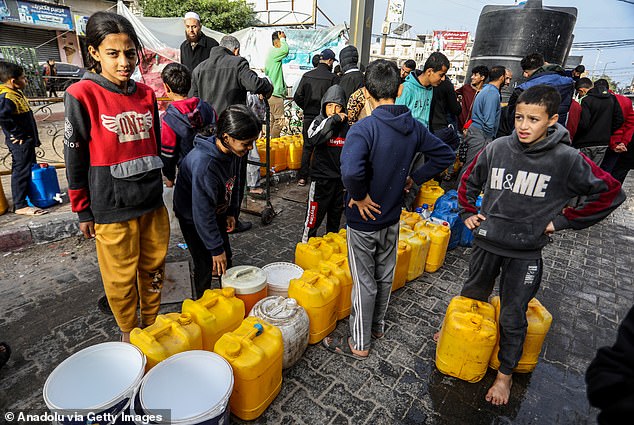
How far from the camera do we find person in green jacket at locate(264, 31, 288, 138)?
7805mm

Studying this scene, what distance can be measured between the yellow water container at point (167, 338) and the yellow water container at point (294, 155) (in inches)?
207

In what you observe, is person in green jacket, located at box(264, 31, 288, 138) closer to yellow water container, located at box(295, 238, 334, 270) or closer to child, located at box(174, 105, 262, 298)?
yellow water container, located at box(295, 238, 334, 270)

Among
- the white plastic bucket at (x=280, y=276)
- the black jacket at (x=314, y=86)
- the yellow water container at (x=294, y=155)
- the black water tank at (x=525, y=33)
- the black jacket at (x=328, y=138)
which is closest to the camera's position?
the white plastic bucket at (x=280, y=276)

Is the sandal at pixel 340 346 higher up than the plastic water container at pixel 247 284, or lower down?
lower down

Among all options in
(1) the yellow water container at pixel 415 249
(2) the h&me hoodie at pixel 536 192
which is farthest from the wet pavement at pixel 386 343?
(2) the h&me hoodie at pixel 536 192

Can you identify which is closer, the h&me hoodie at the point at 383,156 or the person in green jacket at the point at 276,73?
the h&me hoodie at the point at 383,156

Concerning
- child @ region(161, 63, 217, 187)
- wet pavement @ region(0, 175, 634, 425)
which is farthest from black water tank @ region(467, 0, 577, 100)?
child @ region(161, 63, 217, 187)

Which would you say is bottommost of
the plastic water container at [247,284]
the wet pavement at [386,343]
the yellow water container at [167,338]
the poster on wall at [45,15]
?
the wet pavement at [386,343]

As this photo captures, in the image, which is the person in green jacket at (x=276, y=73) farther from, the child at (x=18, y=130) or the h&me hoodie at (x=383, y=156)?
the h&me hoodie at (x=383, y=156)

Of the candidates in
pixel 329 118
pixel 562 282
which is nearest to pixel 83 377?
pixel 329 118

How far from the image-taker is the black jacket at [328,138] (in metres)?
3.64

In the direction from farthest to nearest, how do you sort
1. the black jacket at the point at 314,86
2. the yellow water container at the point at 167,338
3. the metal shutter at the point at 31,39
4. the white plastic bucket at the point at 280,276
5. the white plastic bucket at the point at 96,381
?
the metal shutter at the point at 31,39 < the black jacket at the point at 314,86 < the white plastic bucket at the point at 280,276 < the yellow water container at the point at 167,338 < the white plastic bucket at the point at 96,381

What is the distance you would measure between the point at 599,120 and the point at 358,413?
645 cm

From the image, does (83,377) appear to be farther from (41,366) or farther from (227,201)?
(227,201)
